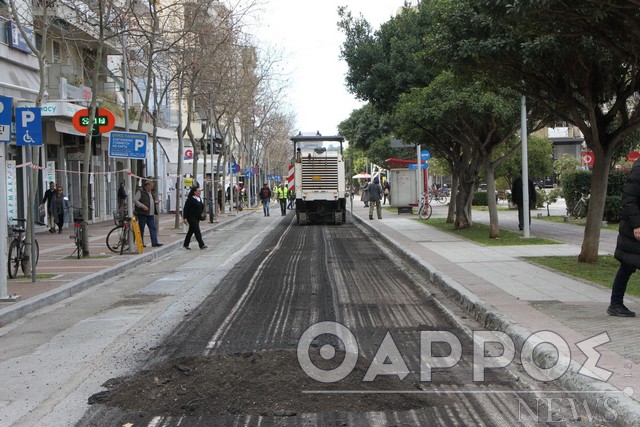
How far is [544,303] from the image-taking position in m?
9.31

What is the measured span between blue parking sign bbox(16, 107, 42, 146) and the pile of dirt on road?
22.3 ft

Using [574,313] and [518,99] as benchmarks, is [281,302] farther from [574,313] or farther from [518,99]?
[518,99]

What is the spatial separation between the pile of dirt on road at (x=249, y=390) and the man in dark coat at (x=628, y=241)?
10.6ft

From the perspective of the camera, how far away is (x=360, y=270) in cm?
1462

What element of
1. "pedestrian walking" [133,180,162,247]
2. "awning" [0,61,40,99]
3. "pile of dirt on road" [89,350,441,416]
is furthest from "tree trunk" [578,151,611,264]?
"awning" [0,61,40,99]

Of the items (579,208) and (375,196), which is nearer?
(579,208)

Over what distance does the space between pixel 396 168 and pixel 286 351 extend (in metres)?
33.0

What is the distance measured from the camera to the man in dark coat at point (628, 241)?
7.85 m

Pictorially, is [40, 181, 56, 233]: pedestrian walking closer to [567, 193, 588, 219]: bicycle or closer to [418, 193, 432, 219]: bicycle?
[418, 193, 432, 219]: bicycle

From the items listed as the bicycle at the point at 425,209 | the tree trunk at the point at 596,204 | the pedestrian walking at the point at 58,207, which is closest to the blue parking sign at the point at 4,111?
the tree trunk at the point at 596,204

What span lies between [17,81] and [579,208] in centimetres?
2098

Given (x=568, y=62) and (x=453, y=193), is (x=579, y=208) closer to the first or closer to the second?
(x=453, y=193)

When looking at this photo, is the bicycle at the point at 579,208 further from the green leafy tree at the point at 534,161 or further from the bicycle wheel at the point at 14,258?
the bicycle wheel at the point at 14,258

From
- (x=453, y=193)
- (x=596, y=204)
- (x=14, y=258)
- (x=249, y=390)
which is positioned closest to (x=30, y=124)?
(x=14, y=258)
